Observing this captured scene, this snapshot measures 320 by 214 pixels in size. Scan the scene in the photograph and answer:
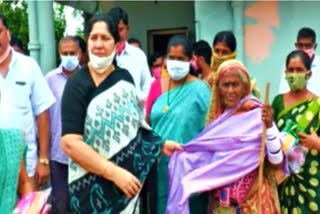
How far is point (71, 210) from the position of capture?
2648 millimetres

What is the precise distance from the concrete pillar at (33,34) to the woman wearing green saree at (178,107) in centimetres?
284

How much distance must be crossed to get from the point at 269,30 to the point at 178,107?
11.2ft

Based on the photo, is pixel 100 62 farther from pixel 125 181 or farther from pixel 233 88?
pixel 233 88

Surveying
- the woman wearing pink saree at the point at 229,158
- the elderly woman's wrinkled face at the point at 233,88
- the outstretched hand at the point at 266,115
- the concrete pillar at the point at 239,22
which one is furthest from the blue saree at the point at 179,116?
the concrete pillar at the point at 239,22

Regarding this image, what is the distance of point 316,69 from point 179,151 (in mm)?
2300

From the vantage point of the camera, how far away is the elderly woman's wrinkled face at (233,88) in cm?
303

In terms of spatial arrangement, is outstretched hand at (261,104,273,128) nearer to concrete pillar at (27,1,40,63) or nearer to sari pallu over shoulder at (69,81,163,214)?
sari pallu over shoulder at (69,81,163,214)

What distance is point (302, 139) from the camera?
10.4 feet

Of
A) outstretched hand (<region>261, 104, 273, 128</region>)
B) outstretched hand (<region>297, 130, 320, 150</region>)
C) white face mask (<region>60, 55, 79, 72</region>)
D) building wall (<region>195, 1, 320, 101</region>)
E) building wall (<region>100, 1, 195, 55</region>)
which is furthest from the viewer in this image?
building wall (<region>100, 1, 195, 55</region>)

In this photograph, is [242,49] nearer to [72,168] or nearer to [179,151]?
[179,151]

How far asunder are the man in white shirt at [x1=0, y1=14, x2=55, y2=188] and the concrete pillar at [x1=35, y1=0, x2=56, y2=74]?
7.28 feet

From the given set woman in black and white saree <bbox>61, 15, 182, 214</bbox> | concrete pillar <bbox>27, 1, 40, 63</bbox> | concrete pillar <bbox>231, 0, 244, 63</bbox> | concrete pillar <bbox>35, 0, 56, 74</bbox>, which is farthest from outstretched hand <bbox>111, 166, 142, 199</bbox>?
concrete pillar <bbox>231, 0, 244, 63</bbox>

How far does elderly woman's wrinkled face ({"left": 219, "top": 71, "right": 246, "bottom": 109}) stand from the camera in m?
3.03

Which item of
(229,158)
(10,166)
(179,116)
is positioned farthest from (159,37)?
(10,166)
